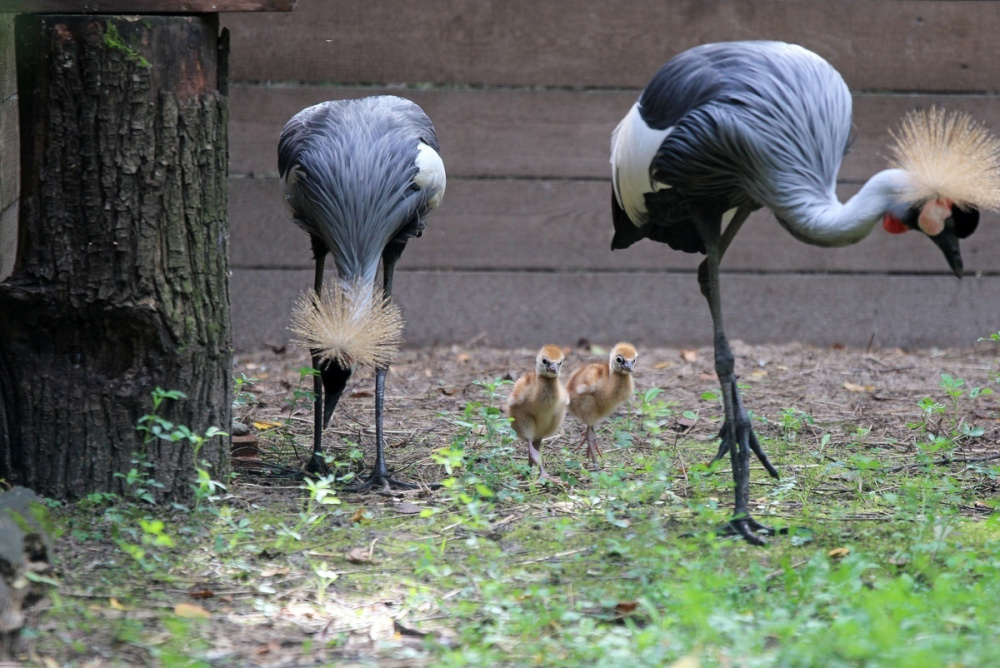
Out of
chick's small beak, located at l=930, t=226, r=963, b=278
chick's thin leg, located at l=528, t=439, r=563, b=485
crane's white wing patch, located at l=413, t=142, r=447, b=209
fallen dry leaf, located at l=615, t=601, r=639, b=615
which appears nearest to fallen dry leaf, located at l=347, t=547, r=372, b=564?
fallen dry leaf, located at l=615, t=601, r=639, b=615

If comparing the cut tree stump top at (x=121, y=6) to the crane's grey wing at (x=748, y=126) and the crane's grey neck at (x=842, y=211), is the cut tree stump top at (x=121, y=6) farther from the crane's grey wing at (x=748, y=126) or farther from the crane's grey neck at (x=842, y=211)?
the crane's grey neck at (x=842, y=211)

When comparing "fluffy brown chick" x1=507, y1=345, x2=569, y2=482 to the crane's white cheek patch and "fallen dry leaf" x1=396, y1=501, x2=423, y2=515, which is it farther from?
the crane's white cheek patch

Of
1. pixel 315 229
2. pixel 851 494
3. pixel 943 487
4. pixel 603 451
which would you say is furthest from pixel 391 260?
pixel 943 487

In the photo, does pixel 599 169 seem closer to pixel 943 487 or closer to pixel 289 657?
pixel 943 487

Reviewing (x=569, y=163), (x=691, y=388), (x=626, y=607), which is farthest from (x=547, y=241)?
(x=626, y=607)

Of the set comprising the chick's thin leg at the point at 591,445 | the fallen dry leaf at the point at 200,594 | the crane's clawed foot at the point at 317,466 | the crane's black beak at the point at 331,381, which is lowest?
the fallen dry leaf at the point at 200,594

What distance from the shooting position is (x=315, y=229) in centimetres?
421

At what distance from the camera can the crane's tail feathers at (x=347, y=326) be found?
3725 mm

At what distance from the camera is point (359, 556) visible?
3.23 m

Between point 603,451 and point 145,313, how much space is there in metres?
1.98

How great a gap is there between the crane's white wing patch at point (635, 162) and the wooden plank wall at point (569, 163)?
1.80 meters

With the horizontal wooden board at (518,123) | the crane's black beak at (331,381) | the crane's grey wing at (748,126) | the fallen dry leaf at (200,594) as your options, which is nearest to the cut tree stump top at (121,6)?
the crane's black beak at (331,381)

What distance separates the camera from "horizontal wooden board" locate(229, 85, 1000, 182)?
19.1 feet

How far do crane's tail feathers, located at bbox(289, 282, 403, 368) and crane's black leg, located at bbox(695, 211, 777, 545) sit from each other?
107 cm
